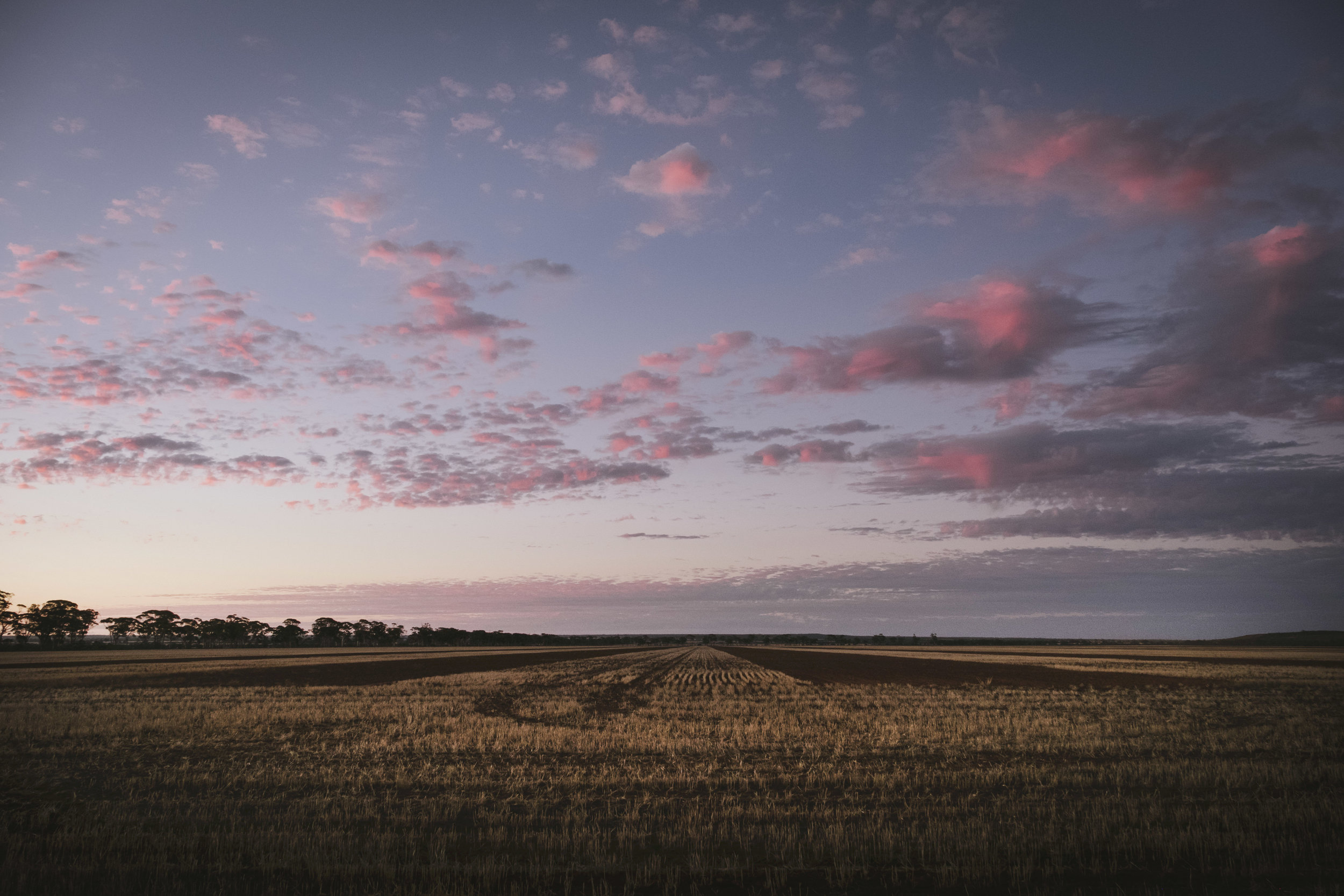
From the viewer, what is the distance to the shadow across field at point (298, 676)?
44.4 meters

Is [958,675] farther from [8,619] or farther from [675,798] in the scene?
[8,619]

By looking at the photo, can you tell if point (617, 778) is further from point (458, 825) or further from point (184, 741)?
point (184, 741)

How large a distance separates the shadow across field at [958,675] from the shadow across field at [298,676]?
28.4 meters

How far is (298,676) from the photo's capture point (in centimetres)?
5434

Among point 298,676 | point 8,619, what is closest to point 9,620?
point 8,619

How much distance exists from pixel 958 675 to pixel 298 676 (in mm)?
49885

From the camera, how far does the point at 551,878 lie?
31.1 feet

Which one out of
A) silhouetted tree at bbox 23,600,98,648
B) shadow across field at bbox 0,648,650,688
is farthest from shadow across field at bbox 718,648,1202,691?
silhouetted tree at bbox 23,600,98,648

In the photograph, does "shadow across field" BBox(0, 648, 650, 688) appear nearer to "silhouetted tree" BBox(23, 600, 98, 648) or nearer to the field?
the field

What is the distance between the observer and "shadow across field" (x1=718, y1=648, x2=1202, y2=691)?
4369cm

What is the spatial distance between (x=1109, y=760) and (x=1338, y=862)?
7697mm

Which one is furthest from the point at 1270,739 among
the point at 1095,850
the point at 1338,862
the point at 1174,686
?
the point at 1174,686

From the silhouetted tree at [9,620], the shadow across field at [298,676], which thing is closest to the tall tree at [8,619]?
the silhouetted tree at [9,620]

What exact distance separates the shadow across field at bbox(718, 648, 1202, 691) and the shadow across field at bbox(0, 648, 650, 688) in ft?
93.3
